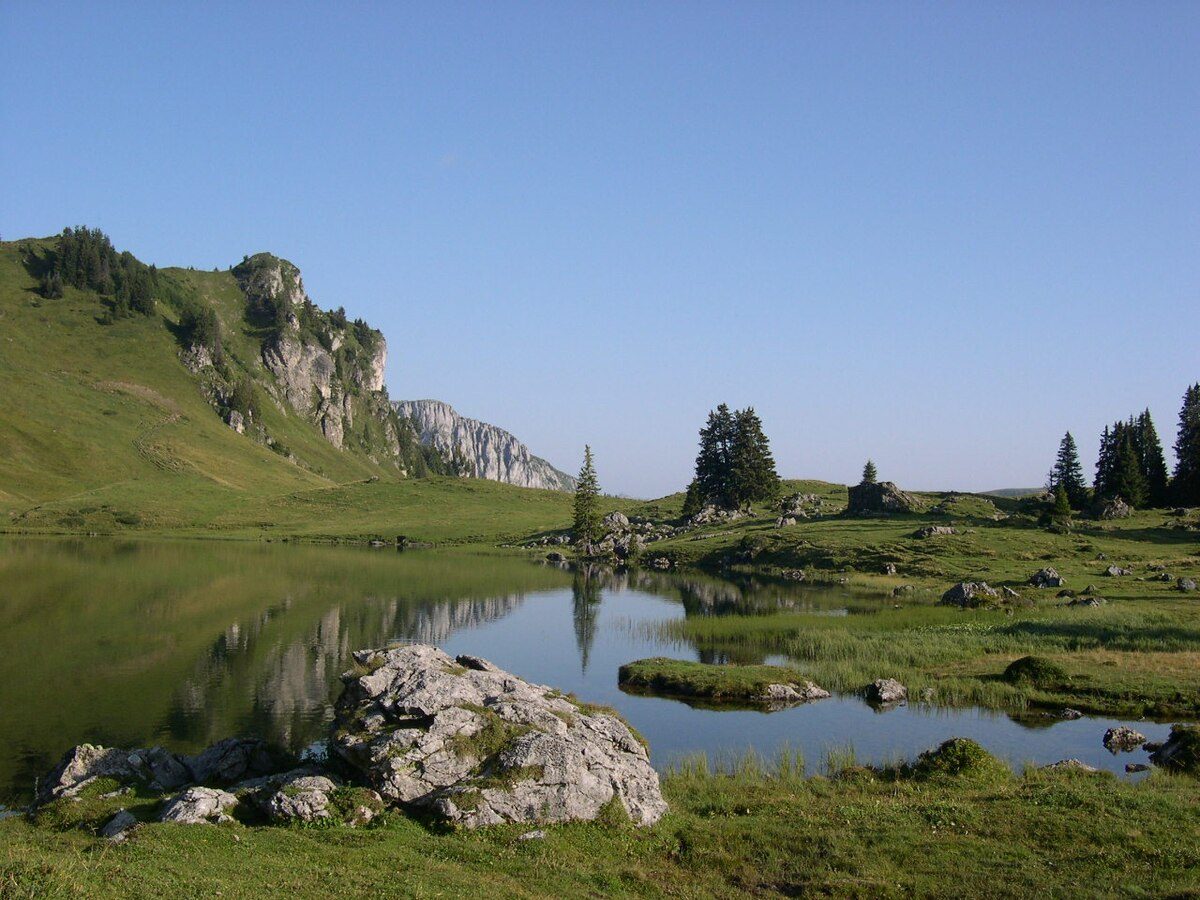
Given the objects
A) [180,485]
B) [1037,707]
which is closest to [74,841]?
[1037,707]

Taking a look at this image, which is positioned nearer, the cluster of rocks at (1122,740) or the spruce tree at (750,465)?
the cluster of rocks at (1122,740)

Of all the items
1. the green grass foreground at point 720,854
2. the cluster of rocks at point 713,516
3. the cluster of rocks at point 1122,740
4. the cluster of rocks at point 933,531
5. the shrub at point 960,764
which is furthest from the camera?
the cluster of rocks at point 713,516

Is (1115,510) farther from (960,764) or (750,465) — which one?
(960,764)

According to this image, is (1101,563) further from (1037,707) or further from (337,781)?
(337,781)

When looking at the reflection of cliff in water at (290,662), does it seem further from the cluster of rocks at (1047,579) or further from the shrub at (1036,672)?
the cluster of rocks at (1047,579)

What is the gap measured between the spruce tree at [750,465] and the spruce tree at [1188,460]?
65.7 m

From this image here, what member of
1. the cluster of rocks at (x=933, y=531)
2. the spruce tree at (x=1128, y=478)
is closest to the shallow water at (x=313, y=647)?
the cluster of rocks at (x=933, y=531)

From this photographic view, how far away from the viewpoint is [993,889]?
19.3 meters

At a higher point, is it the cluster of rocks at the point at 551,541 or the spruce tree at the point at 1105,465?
the spruce tree at the point at 1105,465

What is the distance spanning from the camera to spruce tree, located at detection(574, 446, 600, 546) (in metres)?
150

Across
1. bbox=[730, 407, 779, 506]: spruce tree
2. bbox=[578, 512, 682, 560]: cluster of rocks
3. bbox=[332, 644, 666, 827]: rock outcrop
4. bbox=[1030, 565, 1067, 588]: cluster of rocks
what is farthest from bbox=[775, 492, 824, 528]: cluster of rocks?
bbox=[332, 644, 666, 827]: rock outcrop

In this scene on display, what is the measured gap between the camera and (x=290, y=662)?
172 ft

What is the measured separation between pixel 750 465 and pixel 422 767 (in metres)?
143

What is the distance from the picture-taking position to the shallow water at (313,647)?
3700 cm
